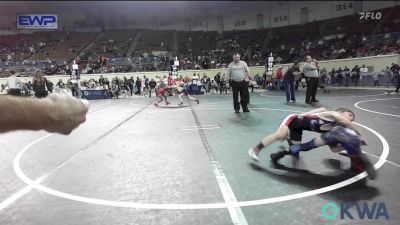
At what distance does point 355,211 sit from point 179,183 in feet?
5.36

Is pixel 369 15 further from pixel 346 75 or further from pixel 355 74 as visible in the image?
pixel 355 74

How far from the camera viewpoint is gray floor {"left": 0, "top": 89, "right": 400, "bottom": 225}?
264 cm

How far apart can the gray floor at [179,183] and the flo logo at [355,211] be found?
31 mm

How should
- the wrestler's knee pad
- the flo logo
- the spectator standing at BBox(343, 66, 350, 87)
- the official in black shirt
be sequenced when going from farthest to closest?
the spectator standing at BBox(343, 66, 350, 87) → the official in black shirt → the wrestler's knee pad → the flo logo

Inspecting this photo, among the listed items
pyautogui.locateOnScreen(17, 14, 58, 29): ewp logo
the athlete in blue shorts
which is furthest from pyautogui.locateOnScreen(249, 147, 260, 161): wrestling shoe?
pyautogui.locateOnScreen(17, 14, 58, 29): ewp logo

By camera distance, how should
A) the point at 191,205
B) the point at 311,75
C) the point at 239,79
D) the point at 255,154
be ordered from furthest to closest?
the point at 311,75 < the point at 239,79 < the point at 255,154 < the point at 191,205

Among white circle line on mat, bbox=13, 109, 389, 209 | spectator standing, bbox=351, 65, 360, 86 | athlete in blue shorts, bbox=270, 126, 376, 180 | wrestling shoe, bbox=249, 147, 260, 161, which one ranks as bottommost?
white circle line on mat, bbox=13, 109, 389, 209

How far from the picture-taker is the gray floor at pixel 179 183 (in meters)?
2.64

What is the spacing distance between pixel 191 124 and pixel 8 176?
167 inches

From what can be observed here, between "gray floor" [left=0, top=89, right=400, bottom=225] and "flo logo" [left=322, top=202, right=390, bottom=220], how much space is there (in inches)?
1.2

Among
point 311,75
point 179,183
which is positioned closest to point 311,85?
point 311,75

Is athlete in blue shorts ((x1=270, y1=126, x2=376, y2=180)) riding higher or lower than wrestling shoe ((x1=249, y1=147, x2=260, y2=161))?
higher

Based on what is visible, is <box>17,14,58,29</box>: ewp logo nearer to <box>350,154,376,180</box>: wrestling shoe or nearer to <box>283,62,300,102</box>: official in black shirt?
<box>283,62,300,102</box>: official in black shirt

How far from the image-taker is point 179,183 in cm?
342
